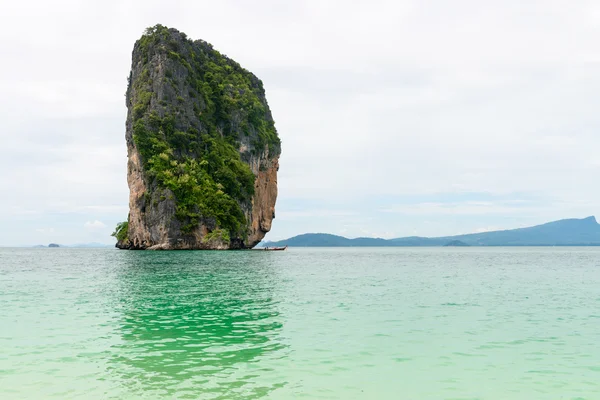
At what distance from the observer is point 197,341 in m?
14.3

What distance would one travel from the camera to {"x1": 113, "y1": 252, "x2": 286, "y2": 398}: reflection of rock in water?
9969 millimetres

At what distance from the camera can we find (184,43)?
344ft

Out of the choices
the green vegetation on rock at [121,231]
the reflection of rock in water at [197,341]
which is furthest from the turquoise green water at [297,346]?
the green vegetation on rock at [121,231]

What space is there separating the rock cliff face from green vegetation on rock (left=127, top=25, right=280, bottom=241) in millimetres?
185

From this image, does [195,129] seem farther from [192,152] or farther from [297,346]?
[297,346]

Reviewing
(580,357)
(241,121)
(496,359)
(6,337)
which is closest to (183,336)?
(6,337)

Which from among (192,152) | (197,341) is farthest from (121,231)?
(197,341)

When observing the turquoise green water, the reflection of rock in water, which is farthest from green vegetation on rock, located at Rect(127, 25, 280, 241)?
the turquoise green water

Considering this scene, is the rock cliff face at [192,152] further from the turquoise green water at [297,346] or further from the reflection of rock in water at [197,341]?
the turquoise green water at [297,346]

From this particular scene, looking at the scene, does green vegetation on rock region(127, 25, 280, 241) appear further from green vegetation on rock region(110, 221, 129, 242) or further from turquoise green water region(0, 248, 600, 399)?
turquoise green water region(0, 248, 600, 399)

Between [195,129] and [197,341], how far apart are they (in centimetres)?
8587

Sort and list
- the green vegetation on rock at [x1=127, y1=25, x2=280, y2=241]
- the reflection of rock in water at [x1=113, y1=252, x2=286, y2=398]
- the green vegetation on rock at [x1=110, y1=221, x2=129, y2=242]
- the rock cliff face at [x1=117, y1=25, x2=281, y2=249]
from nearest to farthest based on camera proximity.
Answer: the reflection of rock in water at [x1=113, y1=252, x2=286, y2=398], the rock cliff face at [x1=117, y1=25, x2=281, y2=249], the green vegetation on rock at [x1=127, y1=25, x2=280, y2=241], the green vegetation on rock at [x1=110, y1=221, x2=129, y2=242]

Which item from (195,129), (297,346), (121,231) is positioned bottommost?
(297,346)

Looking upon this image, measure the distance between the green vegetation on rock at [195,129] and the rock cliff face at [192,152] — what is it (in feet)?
0.61
